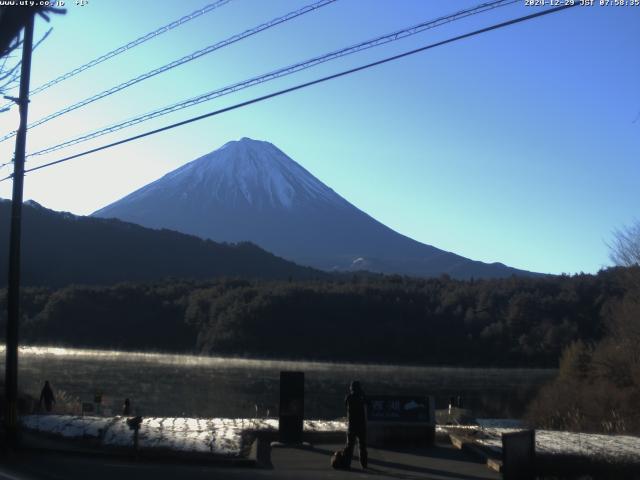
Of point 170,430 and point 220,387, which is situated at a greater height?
point 170,430

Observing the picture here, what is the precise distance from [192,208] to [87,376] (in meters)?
145

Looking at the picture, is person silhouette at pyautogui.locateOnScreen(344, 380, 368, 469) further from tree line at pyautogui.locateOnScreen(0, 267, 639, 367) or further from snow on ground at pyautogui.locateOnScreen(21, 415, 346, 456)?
tree line at pyautogui.locateOnScreen(0, 267, 639, 367)

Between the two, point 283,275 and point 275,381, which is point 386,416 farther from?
point 283,275

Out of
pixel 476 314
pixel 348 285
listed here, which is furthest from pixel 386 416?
pixel 348 285

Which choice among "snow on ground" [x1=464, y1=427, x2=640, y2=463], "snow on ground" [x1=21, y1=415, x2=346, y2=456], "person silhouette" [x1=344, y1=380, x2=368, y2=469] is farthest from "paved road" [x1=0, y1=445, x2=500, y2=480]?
"snow on ground" [x1=464, y1=427, x2=640, y2=463]

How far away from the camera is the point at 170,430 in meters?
17.5

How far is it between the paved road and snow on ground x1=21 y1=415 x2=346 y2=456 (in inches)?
35.9

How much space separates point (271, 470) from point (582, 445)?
653 centimetres

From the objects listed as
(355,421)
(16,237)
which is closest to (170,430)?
(16,237)

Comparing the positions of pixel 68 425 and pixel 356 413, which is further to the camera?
pixel 68 425

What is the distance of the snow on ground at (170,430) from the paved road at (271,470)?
35.9 inches

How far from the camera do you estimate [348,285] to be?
4129 inches

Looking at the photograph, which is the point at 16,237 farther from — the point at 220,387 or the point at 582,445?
the point at 220,387

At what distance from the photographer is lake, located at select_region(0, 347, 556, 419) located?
118 feet
